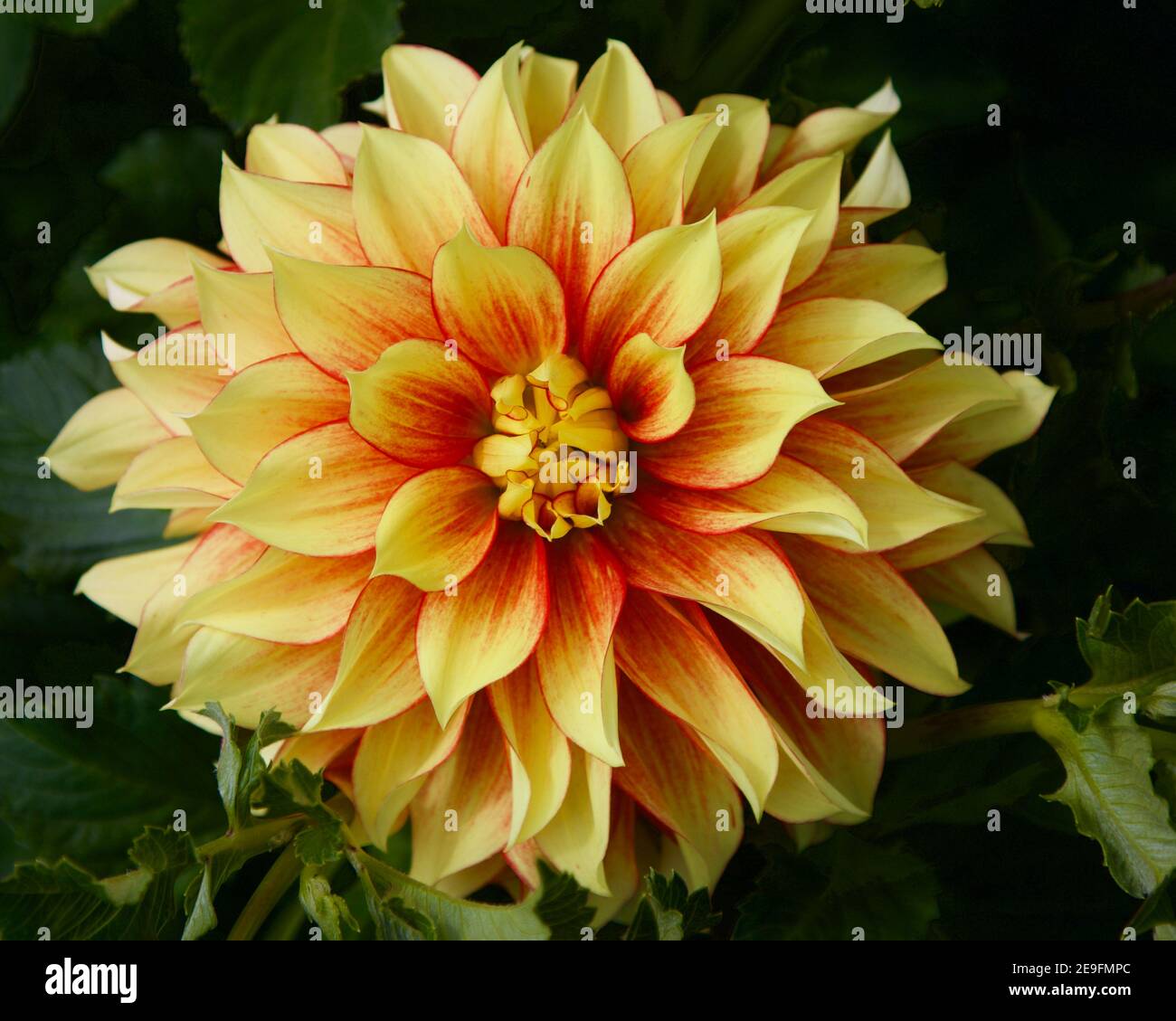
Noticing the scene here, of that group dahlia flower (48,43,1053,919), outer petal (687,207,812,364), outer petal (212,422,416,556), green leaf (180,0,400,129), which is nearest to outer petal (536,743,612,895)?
dahlia flower (48,43,1053,919)

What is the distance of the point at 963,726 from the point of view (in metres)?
0.68

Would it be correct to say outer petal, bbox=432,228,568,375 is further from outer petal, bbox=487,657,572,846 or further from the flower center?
outer petal, bbox=487,657,572,846

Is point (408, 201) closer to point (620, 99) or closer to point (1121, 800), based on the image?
point (620, 99)

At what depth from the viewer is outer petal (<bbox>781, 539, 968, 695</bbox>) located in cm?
64

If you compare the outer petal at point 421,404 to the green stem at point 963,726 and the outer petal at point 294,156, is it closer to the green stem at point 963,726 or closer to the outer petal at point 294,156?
the outer petal at point 294,156

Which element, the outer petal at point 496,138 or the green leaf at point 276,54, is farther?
Result: the green leaf at point 276,54

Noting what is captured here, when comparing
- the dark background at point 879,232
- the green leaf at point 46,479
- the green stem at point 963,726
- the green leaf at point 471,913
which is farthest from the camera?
the green leaf at point 46,479

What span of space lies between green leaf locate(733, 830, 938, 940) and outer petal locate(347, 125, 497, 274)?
0.39m

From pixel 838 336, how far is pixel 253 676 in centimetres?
34

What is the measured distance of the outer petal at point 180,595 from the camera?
2.09ft

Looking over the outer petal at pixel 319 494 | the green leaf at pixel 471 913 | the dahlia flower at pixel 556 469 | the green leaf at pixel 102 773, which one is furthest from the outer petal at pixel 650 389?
the green leaf at pixel 102 773

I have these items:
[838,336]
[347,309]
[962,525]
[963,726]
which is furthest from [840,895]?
Answer: [347,309]

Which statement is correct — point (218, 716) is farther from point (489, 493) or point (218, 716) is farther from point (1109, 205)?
point (1109, 205)
